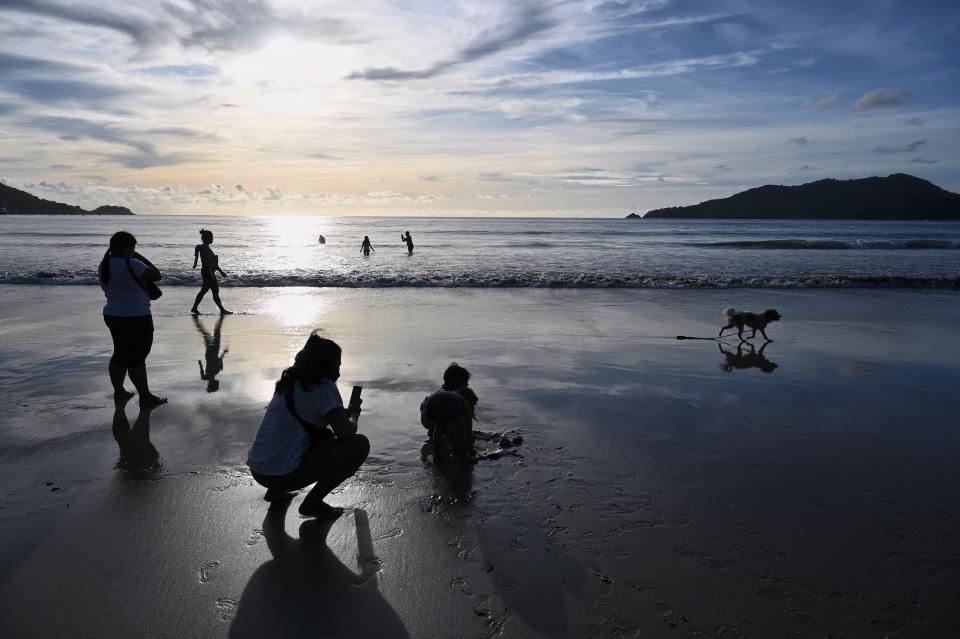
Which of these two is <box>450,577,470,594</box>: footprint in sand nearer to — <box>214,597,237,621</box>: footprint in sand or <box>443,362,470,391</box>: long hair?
<box>214,597,237,621</box>: footprint in sand

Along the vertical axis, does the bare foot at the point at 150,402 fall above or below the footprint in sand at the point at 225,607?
above

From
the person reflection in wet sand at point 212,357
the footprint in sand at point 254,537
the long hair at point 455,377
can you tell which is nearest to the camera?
the footprint in sand at point 254,537

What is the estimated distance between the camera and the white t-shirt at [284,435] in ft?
12.8

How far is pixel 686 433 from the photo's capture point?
5699mm

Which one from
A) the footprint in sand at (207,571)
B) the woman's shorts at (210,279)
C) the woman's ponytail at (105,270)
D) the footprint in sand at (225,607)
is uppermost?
the woman's ponytail at (105,270)

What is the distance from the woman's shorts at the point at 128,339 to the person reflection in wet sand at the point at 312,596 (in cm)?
362

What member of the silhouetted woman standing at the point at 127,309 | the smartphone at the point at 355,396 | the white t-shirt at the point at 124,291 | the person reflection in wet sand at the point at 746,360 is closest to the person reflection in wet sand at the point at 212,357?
the silhouetted woman standing at the point at 127,309

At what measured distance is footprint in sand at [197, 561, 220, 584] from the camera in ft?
10.9

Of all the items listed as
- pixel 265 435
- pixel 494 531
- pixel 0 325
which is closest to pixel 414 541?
pixel 494 531

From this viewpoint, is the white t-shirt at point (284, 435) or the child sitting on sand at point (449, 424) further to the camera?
the child sitting on sand at point (449, 424)

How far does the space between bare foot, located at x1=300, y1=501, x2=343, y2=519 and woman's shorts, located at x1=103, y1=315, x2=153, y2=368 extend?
139 inches

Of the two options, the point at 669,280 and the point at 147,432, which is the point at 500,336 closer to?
the point at 147,432

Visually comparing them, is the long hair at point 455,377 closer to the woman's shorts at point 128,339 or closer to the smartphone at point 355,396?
the smartphone at point 355,396

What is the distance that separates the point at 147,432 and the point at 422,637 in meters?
4.11
